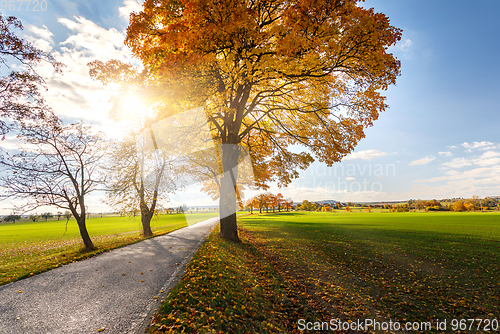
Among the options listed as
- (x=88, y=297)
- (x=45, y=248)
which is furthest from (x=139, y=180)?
(x=88, y=297)

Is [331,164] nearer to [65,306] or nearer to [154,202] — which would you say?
[65,306]

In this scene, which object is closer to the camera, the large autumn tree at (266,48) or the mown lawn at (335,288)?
the mown lawn at (335,288)

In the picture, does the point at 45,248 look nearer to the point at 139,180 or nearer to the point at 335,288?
the point at 139,180

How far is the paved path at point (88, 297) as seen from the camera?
392cm

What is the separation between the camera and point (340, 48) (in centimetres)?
756

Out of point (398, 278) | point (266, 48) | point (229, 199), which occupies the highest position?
point (266, 48)

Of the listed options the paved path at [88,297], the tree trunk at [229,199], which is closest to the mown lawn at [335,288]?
the paved path at [88,297]

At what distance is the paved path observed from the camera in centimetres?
392

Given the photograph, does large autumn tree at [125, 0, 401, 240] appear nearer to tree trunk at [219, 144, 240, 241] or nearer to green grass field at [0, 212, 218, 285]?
tree trunk at [219, 144, 240, 241]

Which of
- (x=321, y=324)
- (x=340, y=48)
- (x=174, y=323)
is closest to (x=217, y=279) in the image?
(x=174, y=323)

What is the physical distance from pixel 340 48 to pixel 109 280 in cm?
1091

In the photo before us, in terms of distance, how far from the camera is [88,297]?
16.4ft

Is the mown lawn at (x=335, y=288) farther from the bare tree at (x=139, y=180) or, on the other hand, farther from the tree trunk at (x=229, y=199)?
the bare tree at (x=139, y=180)

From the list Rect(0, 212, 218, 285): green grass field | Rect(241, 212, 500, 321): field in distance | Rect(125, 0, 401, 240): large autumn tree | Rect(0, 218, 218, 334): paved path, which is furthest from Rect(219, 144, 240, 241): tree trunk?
Rect(0, 212, 218, 285): green grass field
